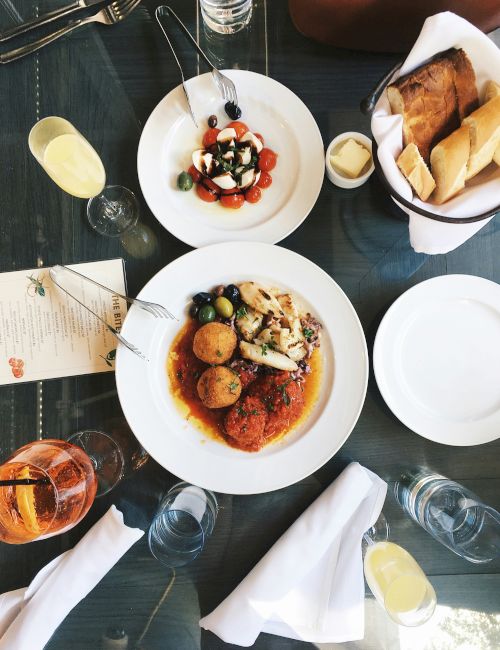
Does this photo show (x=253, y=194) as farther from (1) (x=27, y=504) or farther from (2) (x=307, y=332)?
(1) (x=27, y=504)

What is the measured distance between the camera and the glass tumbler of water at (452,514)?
1532mm

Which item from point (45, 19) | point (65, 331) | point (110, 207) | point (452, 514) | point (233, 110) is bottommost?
point (452, 514)

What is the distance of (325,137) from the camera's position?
66.0 inches

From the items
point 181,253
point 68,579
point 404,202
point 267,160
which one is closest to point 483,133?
point 404,202

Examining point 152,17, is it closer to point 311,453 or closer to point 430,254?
point 430,254

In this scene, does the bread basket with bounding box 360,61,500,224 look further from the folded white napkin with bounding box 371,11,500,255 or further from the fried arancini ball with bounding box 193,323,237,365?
the fried arancini ball with bounding box 193,323,237,365

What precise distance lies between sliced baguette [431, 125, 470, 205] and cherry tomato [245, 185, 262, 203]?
0.53 meters

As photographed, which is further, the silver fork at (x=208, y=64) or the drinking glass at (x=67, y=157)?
the silver fork at (x=208, y=64)

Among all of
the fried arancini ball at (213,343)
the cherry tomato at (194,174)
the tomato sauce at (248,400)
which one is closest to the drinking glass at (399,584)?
the tomato sauce at (248,400)

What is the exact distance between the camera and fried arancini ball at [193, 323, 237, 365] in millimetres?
1542

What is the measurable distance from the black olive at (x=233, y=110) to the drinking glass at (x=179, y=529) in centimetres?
123

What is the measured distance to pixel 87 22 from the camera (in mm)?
Result: 1668

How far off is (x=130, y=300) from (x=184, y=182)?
0.41 meters

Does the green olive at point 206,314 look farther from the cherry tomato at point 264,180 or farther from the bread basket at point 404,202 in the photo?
the bread basket at point 404,202
